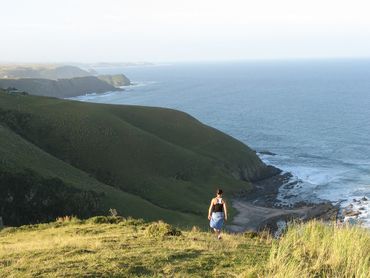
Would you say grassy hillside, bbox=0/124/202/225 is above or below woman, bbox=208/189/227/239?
below

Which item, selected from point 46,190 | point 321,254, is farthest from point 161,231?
point 46,190

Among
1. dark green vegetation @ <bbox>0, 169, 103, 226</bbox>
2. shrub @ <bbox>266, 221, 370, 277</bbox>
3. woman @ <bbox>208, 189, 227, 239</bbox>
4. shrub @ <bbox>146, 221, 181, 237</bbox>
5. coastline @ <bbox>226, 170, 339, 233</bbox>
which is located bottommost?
coastline @ <bbox>226, 170, 339, 233</bbox>

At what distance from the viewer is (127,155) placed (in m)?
86.4

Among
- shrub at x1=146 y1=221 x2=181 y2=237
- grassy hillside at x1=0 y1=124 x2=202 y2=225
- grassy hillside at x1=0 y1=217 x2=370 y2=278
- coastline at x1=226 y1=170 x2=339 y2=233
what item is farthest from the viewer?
coastline at x1=226 y1=170 x2=339 y2=233

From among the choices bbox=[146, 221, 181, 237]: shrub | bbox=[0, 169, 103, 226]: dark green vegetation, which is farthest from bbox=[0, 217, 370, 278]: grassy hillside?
bbox=[0, 169, 103, 226]: dark green vegetation

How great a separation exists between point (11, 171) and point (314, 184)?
57.0 metres

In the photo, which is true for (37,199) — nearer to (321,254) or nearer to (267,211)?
(267,211)

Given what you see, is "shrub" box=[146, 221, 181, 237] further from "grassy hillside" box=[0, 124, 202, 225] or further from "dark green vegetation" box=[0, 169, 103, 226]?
"dark green vegetation" box=[0, 169, 103, 226]

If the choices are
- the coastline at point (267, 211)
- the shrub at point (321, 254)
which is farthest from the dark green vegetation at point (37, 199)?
the shrub at point (321, 254)

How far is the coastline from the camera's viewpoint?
216ft

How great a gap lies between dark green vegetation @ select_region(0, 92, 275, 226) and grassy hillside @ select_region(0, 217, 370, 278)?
4304 centimetres

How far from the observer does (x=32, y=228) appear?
31.2 metres

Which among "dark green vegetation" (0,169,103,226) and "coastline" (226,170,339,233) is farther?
"coastline" (226,170,339,233)

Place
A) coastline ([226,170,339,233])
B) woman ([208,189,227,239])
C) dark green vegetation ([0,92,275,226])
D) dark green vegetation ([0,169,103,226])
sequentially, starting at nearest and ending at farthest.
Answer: woman ([208,189,227,239]) < dark green vegetation ([0,169,103,226]) < dark green vegetation ([0,92,275,226]) < coastline ([226,170,339,233])
